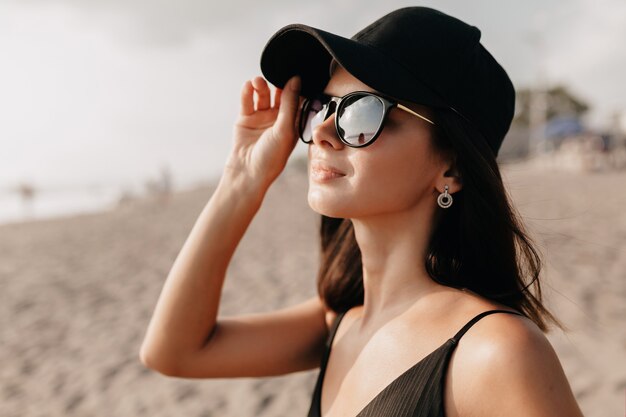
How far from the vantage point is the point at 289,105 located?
1885 millimetres

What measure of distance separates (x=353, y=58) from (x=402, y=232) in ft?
1.80

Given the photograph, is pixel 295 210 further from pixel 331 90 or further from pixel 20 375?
pixel 331 90

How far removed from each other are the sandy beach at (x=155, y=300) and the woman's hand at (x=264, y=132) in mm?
806

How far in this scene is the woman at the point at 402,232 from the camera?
1.28 meters

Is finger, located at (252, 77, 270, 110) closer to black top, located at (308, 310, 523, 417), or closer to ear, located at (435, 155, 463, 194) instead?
ear, located at (435, 155, 463, 194)

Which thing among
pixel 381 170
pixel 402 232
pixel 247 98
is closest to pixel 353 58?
pixel 381 170

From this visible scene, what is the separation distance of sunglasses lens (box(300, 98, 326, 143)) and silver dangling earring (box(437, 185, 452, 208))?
438mm

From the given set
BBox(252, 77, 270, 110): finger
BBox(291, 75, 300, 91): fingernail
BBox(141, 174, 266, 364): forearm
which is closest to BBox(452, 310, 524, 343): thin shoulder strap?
BBox(141, 174, 266, 364): forearm

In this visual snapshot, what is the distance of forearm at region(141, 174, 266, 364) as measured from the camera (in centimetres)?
185

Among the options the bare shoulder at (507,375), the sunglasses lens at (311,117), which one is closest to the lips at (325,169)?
the sunglasses lens at (311,117)

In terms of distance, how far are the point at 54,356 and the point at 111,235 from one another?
704 cm

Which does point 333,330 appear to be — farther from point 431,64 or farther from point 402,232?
point 431,64

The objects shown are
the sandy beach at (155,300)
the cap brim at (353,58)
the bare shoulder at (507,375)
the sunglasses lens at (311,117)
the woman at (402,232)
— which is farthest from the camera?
the sandy beach at (155,300)

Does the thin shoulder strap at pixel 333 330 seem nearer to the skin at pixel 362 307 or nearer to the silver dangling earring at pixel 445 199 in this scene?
the skin at pixel 362 307
